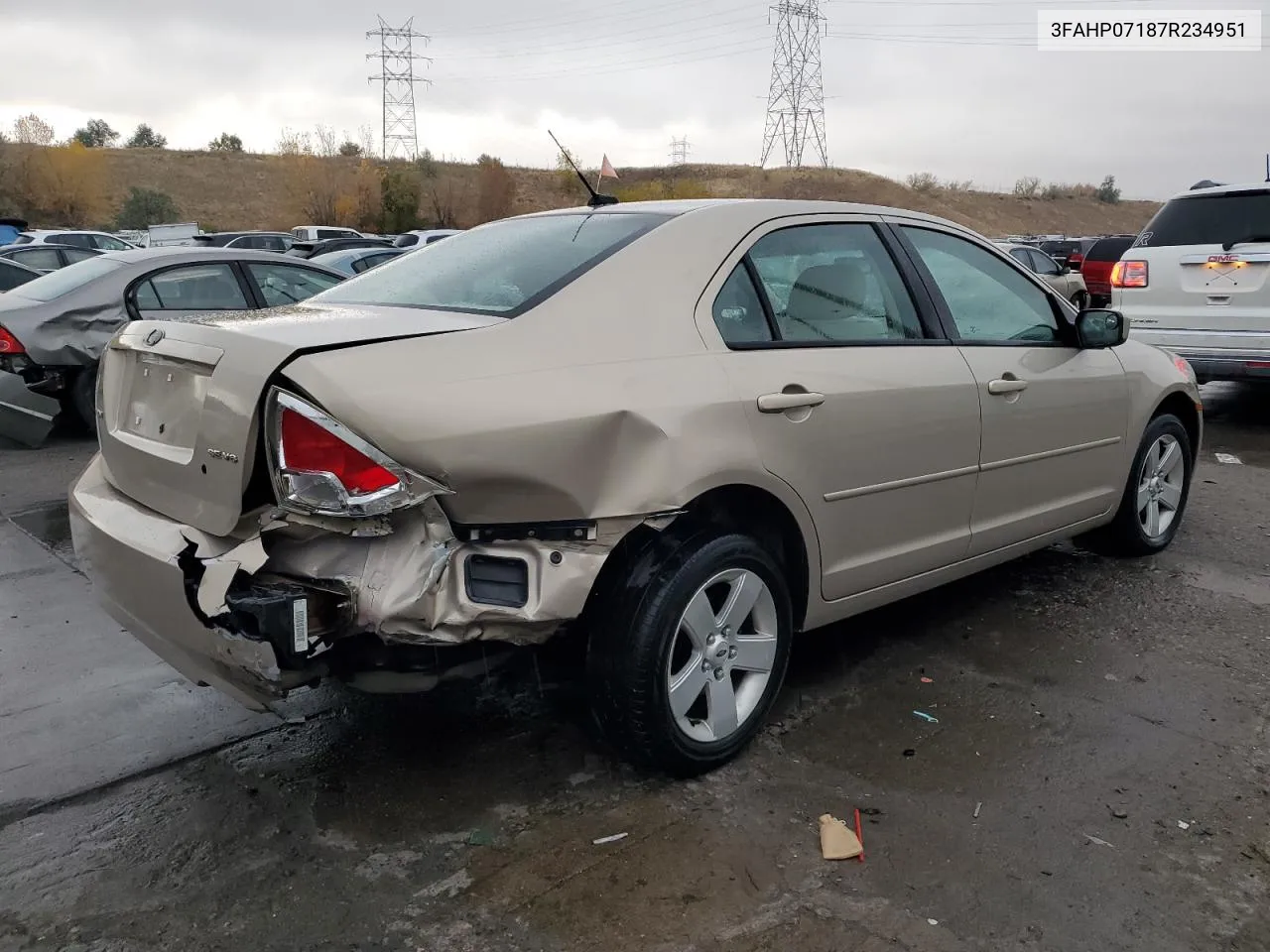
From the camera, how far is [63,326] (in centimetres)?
773

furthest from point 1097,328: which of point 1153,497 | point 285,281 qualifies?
point 285,281

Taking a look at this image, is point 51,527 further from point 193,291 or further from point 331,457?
point 331,457

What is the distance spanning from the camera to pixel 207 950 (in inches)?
92.2

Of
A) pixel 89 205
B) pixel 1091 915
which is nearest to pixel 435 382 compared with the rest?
pixel 1091 915

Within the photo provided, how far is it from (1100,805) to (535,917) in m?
1.65

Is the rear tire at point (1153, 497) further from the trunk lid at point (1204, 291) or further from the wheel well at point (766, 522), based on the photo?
the trunk lid at point (1204, 291)

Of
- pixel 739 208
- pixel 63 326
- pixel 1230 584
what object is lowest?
pixel 1230 584

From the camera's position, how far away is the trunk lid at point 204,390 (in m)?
2.56

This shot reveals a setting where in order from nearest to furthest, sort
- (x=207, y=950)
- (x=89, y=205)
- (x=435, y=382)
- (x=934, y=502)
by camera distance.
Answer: (x=207, y=950), (x=435, y=382), (x=934, y=502), (x=89, y=205)

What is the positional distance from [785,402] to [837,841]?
1245 mm

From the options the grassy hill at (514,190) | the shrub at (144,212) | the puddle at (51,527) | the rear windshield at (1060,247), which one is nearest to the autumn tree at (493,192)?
the grassy hill at (514,190)

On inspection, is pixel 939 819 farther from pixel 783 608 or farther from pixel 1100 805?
pixel 783 608

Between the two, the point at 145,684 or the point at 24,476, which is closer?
the point at 145,684

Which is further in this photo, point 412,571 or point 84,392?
point 84,392
